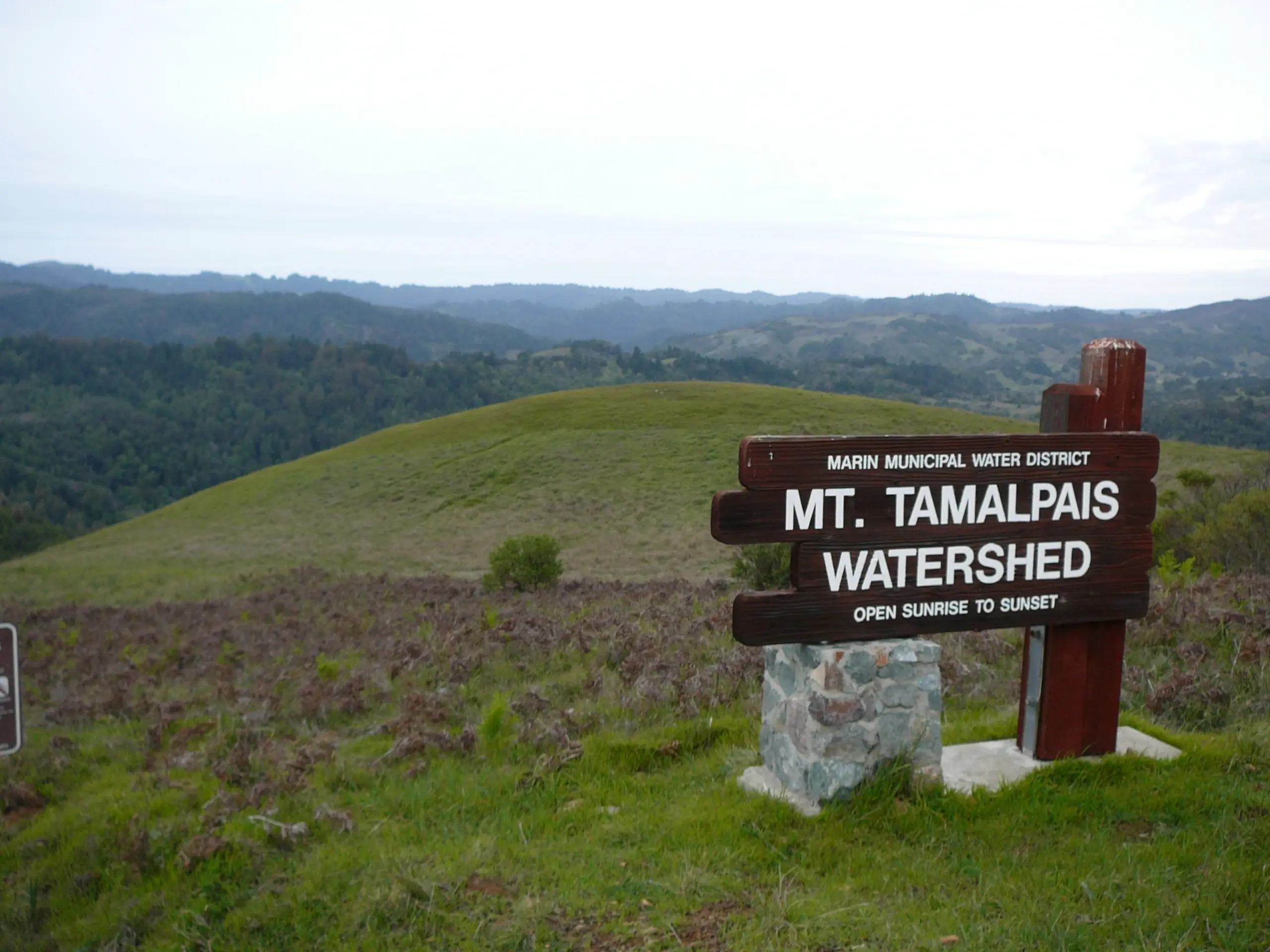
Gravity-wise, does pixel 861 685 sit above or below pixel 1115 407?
below

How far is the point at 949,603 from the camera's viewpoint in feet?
18.9

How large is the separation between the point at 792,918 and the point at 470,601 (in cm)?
1249

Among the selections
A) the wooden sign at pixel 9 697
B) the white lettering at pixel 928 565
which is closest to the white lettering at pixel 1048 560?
the white lettering at pixel 928 565

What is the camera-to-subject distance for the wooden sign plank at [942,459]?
5.38 meters

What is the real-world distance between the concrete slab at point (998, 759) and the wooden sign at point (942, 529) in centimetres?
81

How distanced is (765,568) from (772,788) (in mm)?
12661

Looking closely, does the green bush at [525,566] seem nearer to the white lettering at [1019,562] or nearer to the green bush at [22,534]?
the white lettering at [1019,562]

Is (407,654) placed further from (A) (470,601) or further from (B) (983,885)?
(B) (983,885)

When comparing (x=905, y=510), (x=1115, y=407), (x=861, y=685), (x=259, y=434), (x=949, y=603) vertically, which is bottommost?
(x=259, y=434)

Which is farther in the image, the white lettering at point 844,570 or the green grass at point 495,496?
the green grass at point 495,496

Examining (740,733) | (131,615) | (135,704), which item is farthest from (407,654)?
(131,615)

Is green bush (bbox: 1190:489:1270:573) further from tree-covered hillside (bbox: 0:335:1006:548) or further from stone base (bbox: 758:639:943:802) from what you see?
tree-covered hillside (bbox: 0:335:1006:548)

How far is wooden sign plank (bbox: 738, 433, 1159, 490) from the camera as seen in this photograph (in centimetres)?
538

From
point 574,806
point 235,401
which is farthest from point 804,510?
point 235,401
